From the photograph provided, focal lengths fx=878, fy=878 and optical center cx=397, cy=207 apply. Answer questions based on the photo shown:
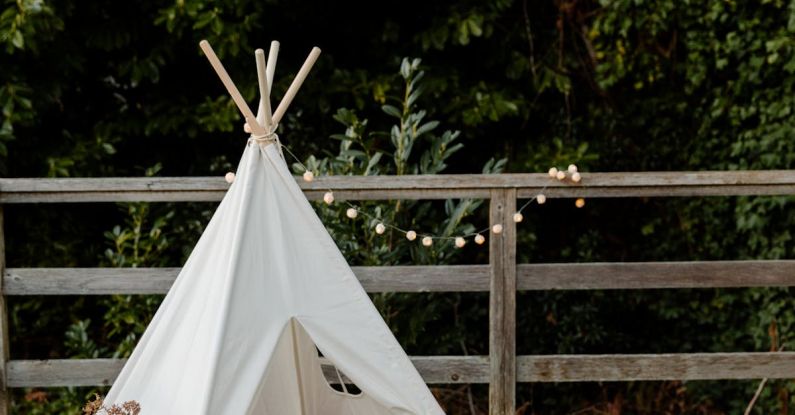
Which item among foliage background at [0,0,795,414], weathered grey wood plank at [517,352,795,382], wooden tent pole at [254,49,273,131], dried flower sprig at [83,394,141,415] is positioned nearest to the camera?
dried flower sprig at [83,394,141,415]

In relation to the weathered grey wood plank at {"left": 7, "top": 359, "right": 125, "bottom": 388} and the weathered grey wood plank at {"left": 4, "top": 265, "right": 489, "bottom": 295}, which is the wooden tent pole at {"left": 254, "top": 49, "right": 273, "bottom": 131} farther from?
the weathered grey wood plank at {"left": 7, "top": 359, "right": 125, "bottom": 388}

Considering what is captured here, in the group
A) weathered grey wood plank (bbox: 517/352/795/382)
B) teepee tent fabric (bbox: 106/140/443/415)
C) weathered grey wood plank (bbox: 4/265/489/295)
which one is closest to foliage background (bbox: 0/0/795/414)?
Answer: weathered grey wood plank (bbox: 4/265/489/295)

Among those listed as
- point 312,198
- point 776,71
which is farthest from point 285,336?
point 776,71

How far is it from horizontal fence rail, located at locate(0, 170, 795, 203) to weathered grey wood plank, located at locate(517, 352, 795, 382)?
1.93 feet

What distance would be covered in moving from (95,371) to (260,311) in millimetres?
923

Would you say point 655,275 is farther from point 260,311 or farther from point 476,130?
point 476,130

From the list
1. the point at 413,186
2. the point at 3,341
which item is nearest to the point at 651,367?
the point at 413,186

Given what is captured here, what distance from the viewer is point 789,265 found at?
3.11 m

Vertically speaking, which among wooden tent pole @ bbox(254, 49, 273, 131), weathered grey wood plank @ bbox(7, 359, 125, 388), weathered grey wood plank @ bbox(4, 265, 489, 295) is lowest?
weathered grey wood plank @ bbox(7, 359, 125, 388)

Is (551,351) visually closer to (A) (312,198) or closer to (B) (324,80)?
(B) (324,80)

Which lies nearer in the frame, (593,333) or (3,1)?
(3,1)

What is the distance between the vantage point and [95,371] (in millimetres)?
3098

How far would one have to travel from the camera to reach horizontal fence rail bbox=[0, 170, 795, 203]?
9.82ft

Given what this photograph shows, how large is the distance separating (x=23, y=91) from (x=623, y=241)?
3.27m
